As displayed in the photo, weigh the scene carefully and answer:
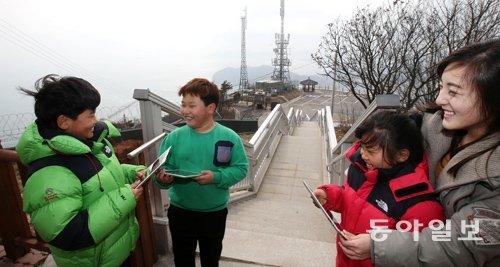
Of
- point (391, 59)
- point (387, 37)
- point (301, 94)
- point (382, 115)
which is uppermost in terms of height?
point (387, 37)

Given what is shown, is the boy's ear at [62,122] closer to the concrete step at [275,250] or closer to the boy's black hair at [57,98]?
the boy's black hair at [57,98]

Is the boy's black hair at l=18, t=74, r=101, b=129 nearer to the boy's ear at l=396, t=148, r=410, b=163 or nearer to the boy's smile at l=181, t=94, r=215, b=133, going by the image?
the boy's smile at l=181, t=94, r=215, b=133

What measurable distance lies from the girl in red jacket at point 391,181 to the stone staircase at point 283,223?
105 cm

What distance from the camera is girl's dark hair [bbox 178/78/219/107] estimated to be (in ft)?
6.07

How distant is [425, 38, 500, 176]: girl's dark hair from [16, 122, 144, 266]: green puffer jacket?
5.13 ft

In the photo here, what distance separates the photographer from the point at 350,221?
4.75 ft

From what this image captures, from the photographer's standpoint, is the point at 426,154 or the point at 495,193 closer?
the point at 495,193

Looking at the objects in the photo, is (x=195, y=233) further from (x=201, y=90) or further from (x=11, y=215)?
(x=11, y=215)

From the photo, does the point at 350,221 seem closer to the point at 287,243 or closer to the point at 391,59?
the point at 287,243

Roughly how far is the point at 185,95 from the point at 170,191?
696mm

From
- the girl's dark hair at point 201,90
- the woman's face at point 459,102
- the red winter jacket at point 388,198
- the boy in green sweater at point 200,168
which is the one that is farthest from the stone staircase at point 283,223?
the woman's face at point 459,102

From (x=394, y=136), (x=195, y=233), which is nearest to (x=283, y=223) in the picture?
(x=195, y=233)

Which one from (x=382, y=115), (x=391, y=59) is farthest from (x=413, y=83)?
(x=382, y=115)

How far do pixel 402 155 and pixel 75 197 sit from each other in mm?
1519
